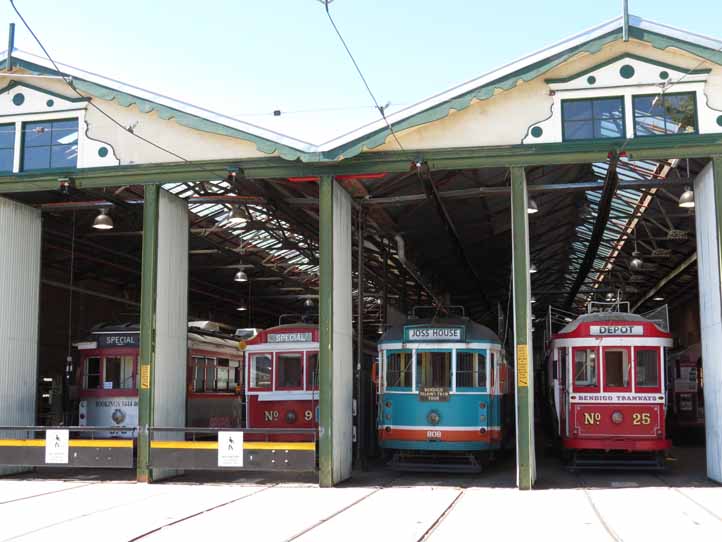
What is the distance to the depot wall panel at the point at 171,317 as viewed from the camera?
1534cm

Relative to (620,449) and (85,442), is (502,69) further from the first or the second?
(85,442)

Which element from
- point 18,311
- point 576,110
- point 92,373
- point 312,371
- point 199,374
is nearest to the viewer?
point 576,110

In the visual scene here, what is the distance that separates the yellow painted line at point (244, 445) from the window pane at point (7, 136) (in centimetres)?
622

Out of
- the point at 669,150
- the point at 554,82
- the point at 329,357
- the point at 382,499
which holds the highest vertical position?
the point at 554,82

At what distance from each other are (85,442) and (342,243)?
18.8 feet

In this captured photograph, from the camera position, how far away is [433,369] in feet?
53.0

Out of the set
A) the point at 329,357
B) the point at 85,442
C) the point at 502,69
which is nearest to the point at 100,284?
→ the point at 85,442

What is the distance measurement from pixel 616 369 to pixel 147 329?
8609 millimetres

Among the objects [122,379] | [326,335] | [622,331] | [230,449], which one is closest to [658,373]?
[622,331]

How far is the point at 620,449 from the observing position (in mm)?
15609

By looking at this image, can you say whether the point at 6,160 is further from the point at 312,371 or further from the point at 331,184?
the point at 312,371

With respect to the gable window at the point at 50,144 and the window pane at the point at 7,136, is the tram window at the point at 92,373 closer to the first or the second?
the gable window at the point at 50,144

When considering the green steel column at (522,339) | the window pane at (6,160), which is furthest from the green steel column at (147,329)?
the green steel column at (522,339)

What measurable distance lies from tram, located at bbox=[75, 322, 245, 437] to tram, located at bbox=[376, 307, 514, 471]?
4417 millimetres
